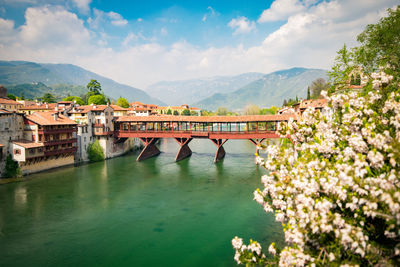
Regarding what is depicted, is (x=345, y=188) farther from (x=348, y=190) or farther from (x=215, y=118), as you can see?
(x=215, y=118)

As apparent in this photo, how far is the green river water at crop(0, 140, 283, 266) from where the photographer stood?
1606cm

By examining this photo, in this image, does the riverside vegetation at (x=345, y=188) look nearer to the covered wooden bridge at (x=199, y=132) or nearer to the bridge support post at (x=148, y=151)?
the covered wooden bridge at (x=199, y=132)

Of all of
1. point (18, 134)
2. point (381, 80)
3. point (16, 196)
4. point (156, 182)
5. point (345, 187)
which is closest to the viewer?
point (345, 187)

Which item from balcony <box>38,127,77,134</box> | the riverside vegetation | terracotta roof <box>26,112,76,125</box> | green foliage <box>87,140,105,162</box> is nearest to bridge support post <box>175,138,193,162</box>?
green foliage <box>87,140,105,162</box>

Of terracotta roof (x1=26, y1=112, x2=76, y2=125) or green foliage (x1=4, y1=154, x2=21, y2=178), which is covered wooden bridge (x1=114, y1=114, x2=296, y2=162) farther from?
green foliage (x1=4, y1=154, x2=21, y2=178)

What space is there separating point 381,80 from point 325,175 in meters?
4.69

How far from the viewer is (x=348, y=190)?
7.58 metres

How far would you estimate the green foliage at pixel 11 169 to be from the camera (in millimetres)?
32062

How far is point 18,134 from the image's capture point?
3447 cm

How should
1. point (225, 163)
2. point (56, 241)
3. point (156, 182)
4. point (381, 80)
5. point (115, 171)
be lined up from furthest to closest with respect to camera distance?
1. point (225, 163)
2. point (115, 171)
3. point (156, 182)
4. point (56, 241)
5. point (381, 80)

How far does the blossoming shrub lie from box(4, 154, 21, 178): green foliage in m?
34.0

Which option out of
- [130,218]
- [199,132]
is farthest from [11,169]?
[199,132]

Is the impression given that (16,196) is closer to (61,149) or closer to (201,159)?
(61,149)

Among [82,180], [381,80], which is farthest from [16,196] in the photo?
[381,80]
